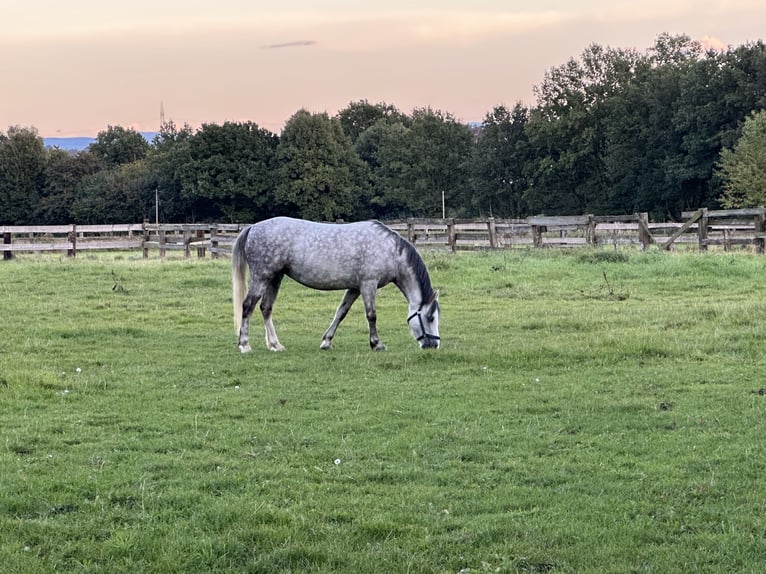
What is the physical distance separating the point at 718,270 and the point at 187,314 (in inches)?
483

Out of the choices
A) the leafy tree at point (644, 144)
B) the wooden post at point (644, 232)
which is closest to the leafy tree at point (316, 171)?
the leafy tree at point (644, 144)

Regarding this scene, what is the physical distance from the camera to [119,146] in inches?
3861

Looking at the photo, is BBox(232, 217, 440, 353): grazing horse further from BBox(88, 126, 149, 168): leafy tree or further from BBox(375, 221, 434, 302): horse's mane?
BBox(88, 126, 149, 168): leafy tree

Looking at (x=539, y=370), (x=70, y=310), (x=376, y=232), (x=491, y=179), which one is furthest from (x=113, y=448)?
(x=491, y=179)

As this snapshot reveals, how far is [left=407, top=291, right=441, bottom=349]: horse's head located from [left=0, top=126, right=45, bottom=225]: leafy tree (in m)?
78.7

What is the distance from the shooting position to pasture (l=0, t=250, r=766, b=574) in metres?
4.34

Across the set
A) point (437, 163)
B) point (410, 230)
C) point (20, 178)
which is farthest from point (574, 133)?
point (20, 178)

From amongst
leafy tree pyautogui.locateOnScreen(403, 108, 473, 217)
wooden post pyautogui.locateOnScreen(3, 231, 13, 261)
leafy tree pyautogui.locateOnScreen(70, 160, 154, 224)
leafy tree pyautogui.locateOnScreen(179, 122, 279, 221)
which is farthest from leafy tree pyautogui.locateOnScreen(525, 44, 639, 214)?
wooden post pyautogui.locateOnScreen(3, 231, 13, 261)

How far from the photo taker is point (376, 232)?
38.6 ft

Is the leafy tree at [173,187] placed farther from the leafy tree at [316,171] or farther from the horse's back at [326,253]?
the horse's back at [326,253]

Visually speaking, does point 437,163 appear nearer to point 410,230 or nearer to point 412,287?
point 410,230

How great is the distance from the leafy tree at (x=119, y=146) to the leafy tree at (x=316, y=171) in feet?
104

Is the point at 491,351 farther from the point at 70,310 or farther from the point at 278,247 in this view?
the point at 70,310

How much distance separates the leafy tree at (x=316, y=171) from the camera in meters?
70.9
